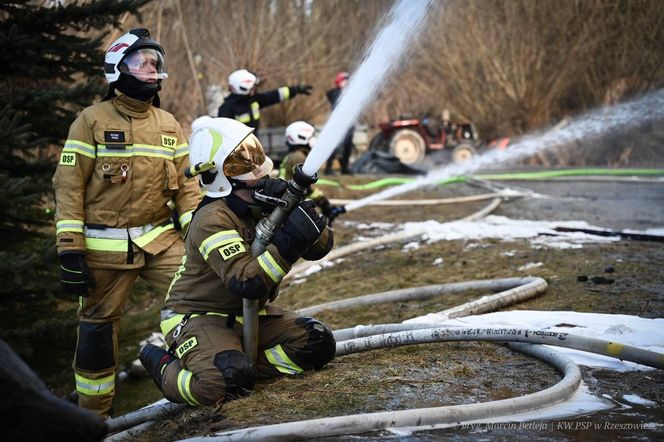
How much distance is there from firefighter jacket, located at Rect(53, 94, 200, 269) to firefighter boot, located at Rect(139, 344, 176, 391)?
640mm

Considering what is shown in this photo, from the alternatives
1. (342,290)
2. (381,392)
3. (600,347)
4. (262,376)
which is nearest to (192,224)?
(262,376)

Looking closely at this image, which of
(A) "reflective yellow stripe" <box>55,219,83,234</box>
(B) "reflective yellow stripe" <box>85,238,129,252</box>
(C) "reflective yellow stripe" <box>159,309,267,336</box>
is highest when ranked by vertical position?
(A) "reflective yellow stripe" <box>55,219,83,234</box>

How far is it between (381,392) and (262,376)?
0.80 m

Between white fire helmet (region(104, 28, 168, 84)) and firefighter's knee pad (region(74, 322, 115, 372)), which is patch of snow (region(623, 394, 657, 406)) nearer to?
firefighter's knee pad (region(74, 322, 115, 372))

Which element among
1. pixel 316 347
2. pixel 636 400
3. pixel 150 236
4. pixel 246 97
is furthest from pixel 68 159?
pixel 246 97

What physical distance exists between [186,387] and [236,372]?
0.85 ft

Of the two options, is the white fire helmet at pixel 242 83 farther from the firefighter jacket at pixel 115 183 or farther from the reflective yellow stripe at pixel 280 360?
the reflective yellow stripe at pixel 280 360

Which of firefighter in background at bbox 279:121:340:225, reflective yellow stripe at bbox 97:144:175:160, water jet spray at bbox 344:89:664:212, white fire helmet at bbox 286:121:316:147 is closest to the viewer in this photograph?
reflective yellow stripe at bbox 97:144:175:160

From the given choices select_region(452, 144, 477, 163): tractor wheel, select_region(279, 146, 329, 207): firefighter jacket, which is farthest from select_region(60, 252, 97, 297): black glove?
select_region(452, 144, 477, 163): tractor wheel

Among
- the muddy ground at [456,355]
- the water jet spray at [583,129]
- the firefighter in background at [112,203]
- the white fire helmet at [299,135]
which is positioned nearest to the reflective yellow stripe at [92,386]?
the firefighter in background at [112,203]

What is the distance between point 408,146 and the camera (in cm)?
2106

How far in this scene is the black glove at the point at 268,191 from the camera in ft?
13.4

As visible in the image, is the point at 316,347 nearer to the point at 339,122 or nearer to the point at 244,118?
the point at 339,122

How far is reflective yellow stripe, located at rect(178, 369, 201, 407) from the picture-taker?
4.06 metres
